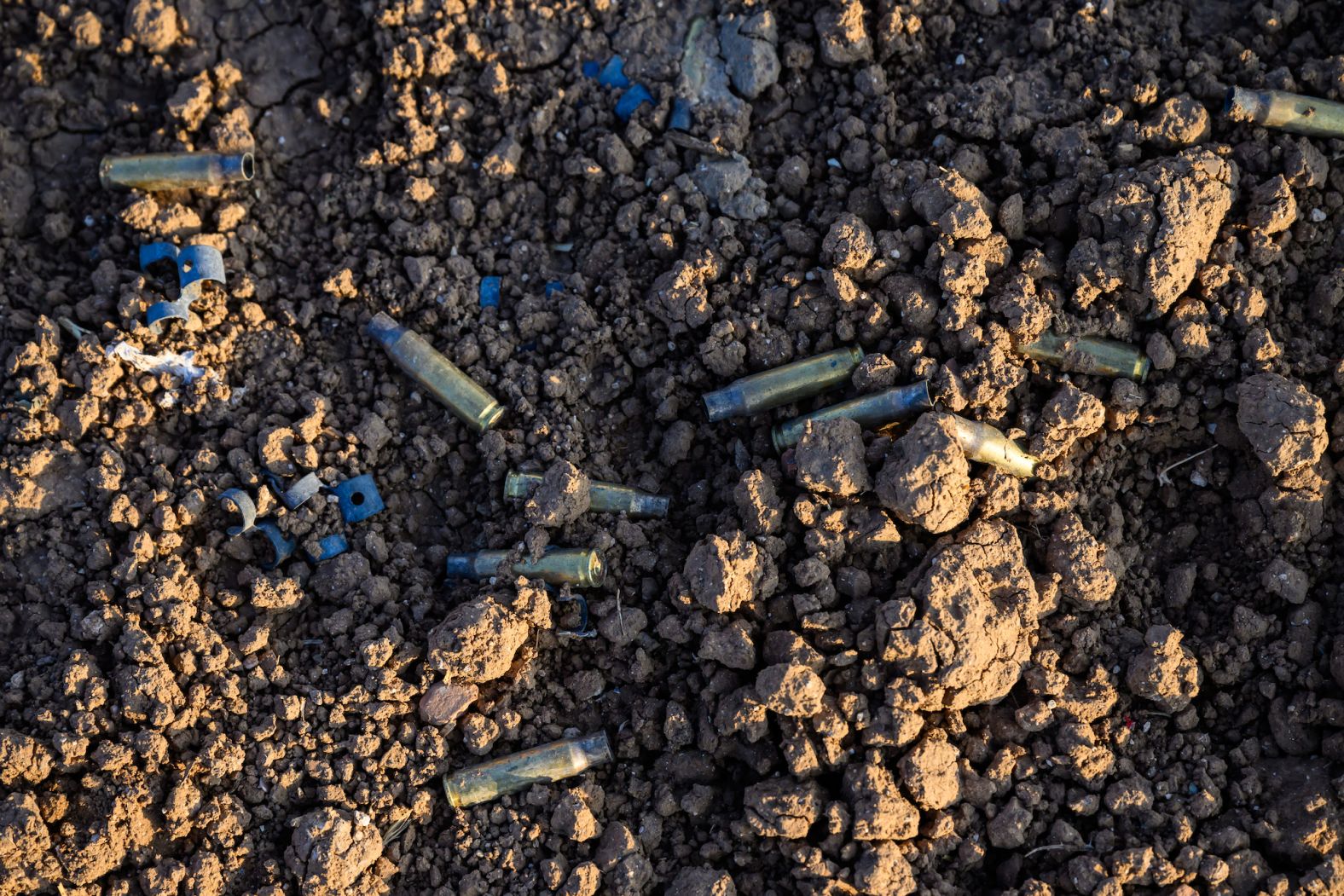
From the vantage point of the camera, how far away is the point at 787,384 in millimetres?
4891

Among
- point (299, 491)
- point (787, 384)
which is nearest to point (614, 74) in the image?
point (787, 384)

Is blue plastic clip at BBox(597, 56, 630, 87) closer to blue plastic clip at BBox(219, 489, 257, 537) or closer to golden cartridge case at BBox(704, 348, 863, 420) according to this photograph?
golden cartridge case at BBox(704, 348, 863, 420)

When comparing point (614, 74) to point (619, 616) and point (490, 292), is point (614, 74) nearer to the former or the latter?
point (490, 292)

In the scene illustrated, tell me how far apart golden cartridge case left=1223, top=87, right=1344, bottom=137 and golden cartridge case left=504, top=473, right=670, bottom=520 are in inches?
121

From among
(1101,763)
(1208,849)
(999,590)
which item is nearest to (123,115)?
(999,590)

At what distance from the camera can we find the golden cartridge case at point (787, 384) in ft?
16.0

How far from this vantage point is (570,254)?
5504 mm

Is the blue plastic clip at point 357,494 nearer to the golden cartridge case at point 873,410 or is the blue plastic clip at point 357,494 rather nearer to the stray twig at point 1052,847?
the golden cartridge case at point 873,410

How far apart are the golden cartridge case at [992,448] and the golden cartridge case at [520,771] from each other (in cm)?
196

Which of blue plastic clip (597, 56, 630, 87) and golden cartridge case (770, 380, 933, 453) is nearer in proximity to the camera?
golden cartridge case (770, 380, 933, 453)

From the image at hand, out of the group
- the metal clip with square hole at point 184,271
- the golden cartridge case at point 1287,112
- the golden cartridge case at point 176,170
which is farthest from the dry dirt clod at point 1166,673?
the golden cartridge case at point 176,170

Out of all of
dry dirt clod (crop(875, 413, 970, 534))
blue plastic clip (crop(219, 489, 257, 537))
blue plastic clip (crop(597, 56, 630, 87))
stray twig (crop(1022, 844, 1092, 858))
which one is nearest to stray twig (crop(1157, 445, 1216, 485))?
dry dirt clod (crop(875, 413, 970, 534))

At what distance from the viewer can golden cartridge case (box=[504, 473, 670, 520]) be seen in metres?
4.93

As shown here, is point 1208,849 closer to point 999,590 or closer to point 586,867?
point 999,590
